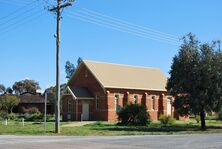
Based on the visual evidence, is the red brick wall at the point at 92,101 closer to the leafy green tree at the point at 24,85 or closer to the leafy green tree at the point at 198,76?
the leafy green tree at the point at 198,76

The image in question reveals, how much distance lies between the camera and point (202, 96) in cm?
3950

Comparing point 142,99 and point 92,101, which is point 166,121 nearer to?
point 92,101

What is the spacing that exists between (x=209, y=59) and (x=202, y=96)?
10.9ft

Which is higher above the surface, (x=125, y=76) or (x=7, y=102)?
(x=125, y=76)

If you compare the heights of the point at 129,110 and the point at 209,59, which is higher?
the point at 209,59

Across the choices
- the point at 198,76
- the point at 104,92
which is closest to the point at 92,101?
the point at 104,92

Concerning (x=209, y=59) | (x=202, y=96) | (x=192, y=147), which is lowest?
(x=192, y=147)

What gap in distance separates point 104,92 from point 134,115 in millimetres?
10162

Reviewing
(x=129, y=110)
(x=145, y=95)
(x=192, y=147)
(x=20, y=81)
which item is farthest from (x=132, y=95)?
(x=20, y=81)

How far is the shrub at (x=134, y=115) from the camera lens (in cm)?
4744

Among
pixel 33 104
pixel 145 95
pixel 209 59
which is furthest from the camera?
pixel 33 104

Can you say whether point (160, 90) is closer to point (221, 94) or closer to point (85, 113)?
point (85, 113)

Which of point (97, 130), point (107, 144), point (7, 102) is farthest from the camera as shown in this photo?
point (7, 102)

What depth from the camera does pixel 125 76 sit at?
62.0m
